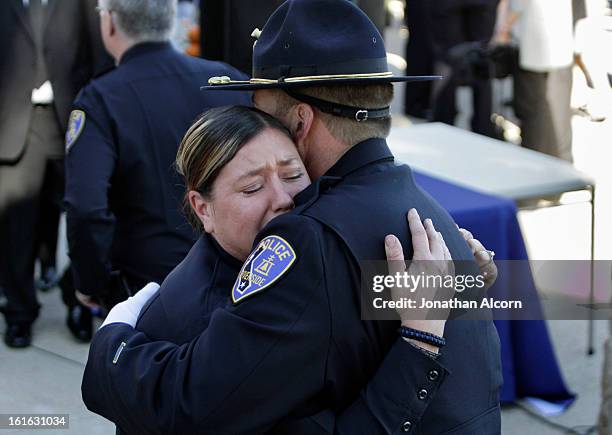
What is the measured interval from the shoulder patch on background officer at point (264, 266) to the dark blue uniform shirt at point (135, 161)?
179 cm

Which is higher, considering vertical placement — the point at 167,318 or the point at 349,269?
the point at 349,269

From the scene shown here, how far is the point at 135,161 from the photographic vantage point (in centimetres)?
367

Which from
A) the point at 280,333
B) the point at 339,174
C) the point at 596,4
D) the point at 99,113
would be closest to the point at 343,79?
the point at 339,174

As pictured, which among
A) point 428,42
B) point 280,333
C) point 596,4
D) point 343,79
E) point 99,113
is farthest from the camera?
point 428,42

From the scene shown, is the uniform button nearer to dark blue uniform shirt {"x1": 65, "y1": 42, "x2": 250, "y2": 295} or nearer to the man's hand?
the man's hand

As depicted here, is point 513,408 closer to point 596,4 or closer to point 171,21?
point 171,21

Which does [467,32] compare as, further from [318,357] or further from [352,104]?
[318,357]

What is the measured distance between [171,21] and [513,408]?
2.09 metres

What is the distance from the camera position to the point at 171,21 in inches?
153

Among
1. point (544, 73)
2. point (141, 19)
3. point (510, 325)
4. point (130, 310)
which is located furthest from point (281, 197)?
point (544, 73)

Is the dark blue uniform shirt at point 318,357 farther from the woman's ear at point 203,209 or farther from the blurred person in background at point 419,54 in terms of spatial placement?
the blurred person in background at point 419,54

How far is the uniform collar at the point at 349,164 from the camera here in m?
2.03

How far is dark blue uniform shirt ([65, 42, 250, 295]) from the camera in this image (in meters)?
3.66

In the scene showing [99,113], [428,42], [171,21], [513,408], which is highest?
[171,21]
